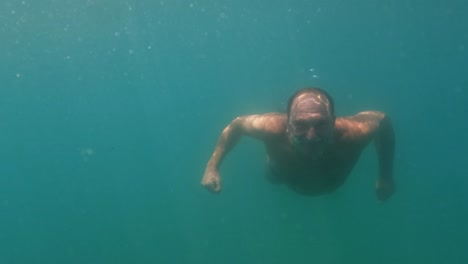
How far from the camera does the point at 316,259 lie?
2239 centimetres

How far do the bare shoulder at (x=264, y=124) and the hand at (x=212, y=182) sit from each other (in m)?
0.81

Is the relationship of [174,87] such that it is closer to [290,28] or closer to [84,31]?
[290,28]

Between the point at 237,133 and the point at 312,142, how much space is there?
183 centimetres

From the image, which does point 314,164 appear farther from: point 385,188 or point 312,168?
point 385,188

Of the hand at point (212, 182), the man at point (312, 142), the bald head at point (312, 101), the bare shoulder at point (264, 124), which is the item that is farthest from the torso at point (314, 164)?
the hand at point (212, 182)

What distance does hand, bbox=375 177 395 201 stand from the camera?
6.34 m

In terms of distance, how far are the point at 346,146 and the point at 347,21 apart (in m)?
26.4

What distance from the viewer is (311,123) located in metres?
4.60

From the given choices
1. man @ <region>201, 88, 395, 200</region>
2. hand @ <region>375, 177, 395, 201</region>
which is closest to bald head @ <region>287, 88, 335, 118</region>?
man @ <region>201, 88, 395, 200</region>

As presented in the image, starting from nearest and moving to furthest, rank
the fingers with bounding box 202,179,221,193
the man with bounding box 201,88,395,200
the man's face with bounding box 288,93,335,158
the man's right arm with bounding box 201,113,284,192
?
the man's face with bounding box 288,93,335,158 → the man with bounding box 201,88,395,200 → the fingers with bounding box 202,179,221,193 → the man's right arm with bounding box 201,113,284,192

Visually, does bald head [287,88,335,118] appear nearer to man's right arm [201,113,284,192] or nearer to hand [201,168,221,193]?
man's right arm [201,113,284,192]

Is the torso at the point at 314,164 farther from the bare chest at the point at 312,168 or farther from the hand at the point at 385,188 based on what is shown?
the hand at the point at 385,188

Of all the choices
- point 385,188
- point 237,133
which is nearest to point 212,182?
point 237,133

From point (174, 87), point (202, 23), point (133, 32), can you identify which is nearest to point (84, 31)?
point (133, 32)
